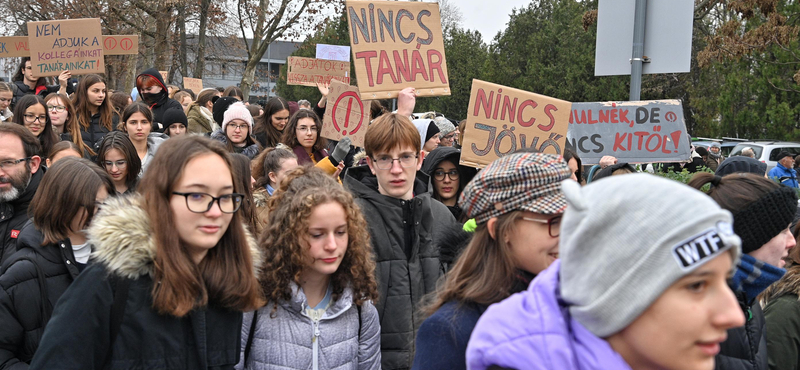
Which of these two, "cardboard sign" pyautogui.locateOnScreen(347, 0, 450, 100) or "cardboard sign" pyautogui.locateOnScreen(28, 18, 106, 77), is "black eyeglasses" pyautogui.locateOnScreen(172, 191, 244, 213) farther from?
"cardboard sign" pyautogui.locateOnScreen(28, 18, 106, 77)

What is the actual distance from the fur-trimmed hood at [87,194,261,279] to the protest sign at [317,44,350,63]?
7.67 m

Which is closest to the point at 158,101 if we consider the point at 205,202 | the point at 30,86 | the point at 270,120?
the point at 270,120

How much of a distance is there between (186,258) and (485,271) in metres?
0.94

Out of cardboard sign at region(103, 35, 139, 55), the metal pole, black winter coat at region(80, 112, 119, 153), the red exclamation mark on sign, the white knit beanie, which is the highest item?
cardboard sign at region(103, 35, 139, 55)

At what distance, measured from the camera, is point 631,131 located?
5.58 m

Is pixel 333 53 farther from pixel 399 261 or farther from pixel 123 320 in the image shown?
pixel 123 320

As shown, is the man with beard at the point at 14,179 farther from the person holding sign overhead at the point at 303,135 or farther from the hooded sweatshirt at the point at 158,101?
the hooded sweatshirt at the point at 158,101

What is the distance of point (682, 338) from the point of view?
1.27 metres

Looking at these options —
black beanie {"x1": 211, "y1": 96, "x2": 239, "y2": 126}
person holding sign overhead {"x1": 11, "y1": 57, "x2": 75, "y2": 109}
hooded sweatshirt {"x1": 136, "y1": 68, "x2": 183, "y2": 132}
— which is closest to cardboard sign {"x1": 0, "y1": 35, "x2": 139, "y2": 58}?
person holding sign overhead {"x1": 11, "y1": 57, "x2": 75, "y2": 109}

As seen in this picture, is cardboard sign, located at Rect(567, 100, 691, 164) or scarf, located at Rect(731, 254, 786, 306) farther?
cardboard sign, located at Rect(567, 100, 691, 164)

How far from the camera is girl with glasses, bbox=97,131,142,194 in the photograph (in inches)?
197

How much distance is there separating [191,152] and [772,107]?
2559 centimetres

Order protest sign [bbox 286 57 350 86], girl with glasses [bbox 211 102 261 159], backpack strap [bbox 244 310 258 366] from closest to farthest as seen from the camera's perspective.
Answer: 1. backpack strap [bbox 244 310 258 366]
2. girl with glasses [bbox 211 102 261 159]
3. protest sign [bbox 286 57 350 86]

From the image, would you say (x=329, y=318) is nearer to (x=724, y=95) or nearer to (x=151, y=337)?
(x=151, y=337)
